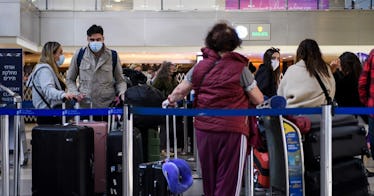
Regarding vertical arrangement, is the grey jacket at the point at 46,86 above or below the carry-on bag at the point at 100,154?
above

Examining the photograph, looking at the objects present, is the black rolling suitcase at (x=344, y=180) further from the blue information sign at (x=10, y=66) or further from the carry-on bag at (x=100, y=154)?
the blue information sign at (x=10, y=66)

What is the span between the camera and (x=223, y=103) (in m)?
3.66

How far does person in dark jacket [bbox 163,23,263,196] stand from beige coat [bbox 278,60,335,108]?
916mm

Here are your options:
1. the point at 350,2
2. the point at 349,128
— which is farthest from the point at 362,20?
the point at 349,128

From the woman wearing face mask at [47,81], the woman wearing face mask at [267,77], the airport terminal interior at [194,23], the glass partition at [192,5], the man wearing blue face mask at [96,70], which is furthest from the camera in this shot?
the glass partition at [192,5]

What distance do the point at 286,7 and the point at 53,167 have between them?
13.9m

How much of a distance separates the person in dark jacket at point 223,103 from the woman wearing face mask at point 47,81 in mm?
2599

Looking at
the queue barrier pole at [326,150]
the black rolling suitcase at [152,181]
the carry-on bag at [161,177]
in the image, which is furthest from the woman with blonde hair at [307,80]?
the black rolling suitcase at [152,181]

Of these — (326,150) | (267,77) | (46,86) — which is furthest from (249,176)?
(46,86)

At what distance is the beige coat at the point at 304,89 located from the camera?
178 inches

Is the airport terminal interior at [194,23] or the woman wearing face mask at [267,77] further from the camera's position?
the airport terminal interior at [194,23]

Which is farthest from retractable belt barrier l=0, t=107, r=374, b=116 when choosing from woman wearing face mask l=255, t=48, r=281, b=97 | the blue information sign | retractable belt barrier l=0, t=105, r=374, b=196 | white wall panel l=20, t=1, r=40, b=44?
white wall panel l=20, t=1, r=40, b=44

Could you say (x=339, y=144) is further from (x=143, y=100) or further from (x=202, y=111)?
(x=143, y=100)

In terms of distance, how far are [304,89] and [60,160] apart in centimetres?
208
